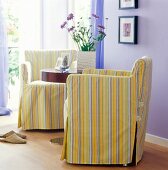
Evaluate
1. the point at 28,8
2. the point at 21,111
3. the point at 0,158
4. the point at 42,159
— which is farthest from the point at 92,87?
the point at 28,8

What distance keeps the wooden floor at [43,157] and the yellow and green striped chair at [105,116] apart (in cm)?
11

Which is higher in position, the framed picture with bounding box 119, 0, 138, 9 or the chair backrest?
the framed picture with bounding box 119, 0, 138, 9

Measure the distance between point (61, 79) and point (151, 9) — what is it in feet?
4.04

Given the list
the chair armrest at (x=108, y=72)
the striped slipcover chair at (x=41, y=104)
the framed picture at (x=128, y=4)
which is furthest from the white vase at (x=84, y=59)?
the framed picture at (x=128, y=4)

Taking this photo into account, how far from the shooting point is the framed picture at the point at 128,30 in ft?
13.9

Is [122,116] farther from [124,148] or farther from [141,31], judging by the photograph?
[141,31]

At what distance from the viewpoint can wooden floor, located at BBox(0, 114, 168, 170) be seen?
130 inches

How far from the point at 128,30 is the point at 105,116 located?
1445mm

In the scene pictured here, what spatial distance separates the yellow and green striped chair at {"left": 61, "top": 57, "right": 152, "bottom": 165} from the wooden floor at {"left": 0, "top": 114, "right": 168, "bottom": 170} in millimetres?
110

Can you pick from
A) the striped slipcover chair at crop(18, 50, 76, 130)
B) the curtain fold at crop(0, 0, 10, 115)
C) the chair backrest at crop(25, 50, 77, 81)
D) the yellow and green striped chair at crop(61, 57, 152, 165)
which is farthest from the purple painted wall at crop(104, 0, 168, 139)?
the curtain fold at crop(0, 0, 10, 115)

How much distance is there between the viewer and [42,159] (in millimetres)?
3482

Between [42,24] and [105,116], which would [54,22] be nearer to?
[42,24]

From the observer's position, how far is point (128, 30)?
4.35 m

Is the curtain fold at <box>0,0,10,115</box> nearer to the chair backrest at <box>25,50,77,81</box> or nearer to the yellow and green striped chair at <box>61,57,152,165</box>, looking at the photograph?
the chair backrest at <box>25,50,77,81</box>
